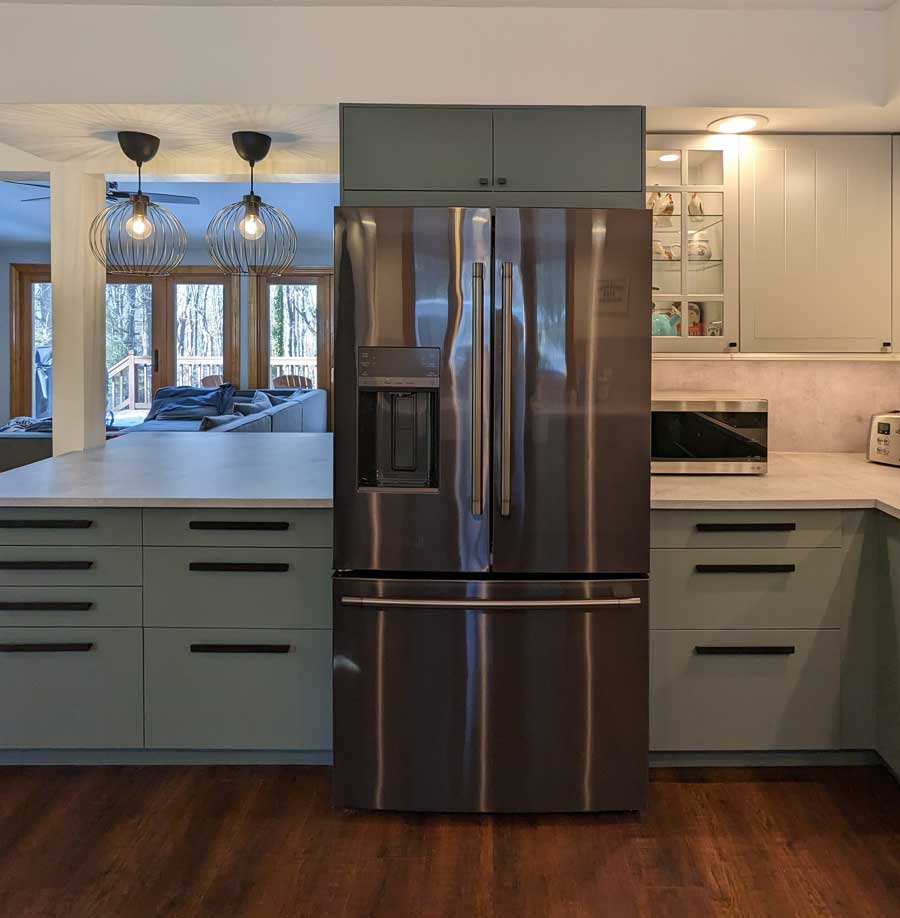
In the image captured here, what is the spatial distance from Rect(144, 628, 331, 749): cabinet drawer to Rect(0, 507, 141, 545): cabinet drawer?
31 centimetres

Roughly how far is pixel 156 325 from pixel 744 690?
352 inches

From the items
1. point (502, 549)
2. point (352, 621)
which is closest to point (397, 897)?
point (352, 621)

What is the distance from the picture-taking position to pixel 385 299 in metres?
2.24

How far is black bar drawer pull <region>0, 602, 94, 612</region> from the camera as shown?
254cm

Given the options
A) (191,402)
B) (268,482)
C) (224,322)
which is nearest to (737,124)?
(268,482)

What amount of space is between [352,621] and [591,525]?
690 mm

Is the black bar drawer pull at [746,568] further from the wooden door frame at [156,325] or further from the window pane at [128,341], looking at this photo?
the window pane at [128,341]

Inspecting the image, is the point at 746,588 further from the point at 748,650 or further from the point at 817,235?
the point at 817,235

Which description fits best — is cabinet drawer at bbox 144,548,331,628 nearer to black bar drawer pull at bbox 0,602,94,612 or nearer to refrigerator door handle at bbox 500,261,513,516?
black bar drawer pull at bbox 0,602,94,612

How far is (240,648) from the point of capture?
2547 mm

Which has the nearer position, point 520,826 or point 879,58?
point 520,826

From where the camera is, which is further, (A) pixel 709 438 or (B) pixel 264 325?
(B) pixel 264 325

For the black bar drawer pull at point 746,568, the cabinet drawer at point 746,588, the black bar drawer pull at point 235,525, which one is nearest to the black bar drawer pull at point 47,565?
the black bar drawer pull at point 235,525

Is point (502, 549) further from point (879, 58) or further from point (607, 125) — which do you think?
point (879, 58)
